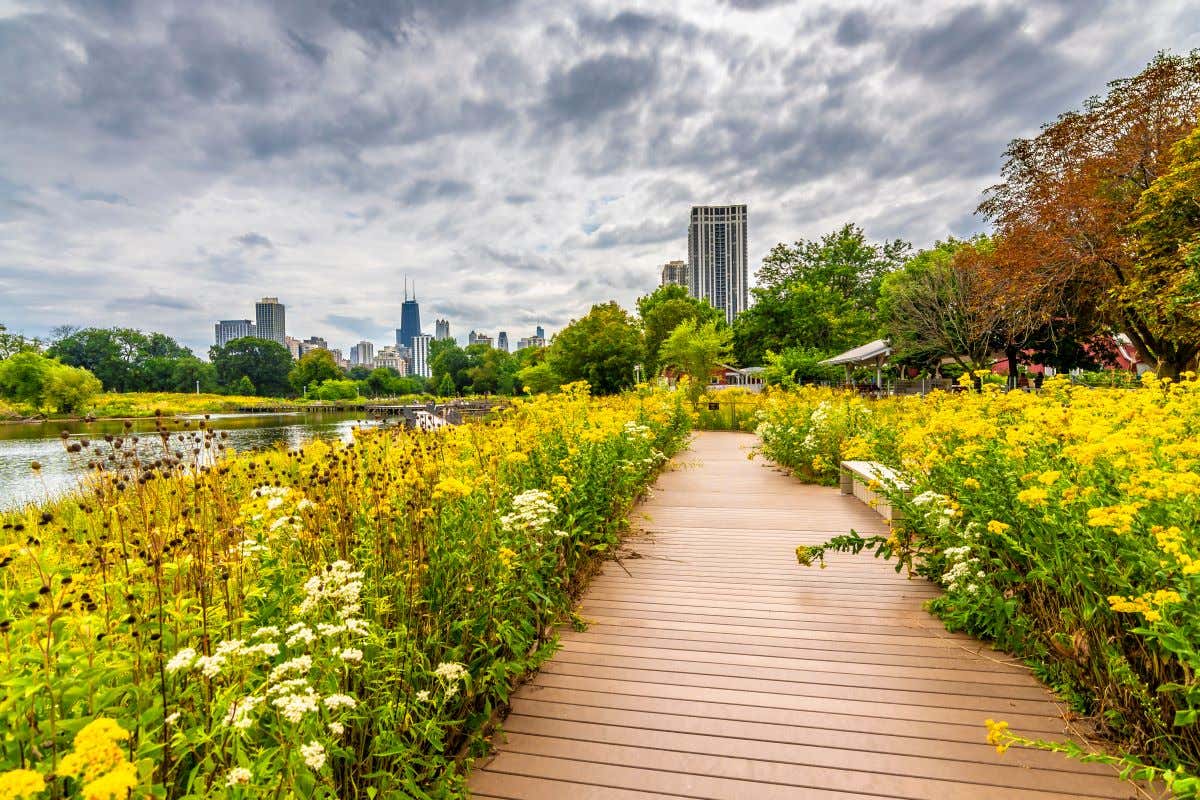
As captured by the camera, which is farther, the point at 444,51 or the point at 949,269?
the point at 949,269

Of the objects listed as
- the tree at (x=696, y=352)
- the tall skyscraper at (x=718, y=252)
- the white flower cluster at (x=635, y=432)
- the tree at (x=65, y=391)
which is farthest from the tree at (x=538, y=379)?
the tall skyscraper at (x=718, y=252)

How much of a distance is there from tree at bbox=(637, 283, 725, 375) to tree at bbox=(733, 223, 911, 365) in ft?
10.8

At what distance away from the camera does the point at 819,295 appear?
30.6 m

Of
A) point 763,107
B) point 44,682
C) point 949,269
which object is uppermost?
point 763,107

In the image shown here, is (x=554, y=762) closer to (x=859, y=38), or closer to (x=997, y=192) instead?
(x=859, y=38)

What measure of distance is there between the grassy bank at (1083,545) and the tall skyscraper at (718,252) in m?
95.0

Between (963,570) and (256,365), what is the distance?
3488 inches

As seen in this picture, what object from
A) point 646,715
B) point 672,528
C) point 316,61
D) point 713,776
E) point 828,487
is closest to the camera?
point 713,776

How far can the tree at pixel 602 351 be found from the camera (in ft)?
65.6

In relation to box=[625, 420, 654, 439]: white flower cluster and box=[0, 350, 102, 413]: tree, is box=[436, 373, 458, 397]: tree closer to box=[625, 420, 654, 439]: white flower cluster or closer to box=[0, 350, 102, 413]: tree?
box=[0, 350, 102, 413]: tree

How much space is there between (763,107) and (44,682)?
1404 cm

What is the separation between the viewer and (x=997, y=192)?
1348 centimetres

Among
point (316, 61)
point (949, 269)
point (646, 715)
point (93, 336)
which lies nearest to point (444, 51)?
point (316, 61)

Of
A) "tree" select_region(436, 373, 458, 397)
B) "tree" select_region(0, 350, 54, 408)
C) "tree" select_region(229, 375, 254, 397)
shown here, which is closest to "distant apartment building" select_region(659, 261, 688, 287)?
"tree" select_region(436, 373, 458, 397)
